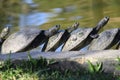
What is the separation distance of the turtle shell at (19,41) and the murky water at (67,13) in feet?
5.89

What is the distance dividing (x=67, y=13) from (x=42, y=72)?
416 centimetres

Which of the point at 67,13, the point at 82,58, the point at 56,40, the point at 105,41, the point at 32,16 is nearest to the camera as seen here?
the point at 82,58

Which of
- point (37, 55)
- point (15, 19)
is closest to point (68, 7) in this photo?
point (15, 19)

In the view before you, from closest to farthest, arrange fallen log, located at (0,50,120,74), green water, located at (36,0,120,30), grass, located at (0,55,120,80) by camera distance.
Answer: grass, located at (0,55,120,80) → fallen log, located at (0,50,120,74) → green water, located at (36,0,120,30)

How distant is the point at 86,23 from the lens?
21.4 feet

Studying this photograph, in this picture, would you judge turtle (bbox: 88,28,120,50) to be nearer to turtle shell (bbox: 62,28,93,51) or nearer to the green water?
turtle shell (bbox: 62,28,93,51)

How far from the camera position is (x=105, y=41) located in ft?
14.2

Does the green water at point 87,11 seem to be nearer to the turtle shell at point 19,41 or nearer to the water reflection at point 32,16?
the water reflection at point 32,16

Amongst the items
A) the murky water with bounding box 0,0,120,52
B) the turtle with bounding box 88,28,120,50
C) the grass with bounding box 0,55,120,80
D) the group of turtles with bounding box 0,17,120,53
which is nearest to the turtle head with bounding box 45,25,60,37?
the group of turtles with bounding box 0,17,120,53

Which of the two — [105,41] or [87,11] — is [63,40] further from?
[87,11]

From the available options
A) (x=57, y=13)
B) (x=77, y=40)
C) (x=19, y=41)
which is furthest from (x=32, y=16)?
(x=77, y=40)

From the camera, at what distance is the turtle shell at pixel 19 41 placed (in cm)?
445

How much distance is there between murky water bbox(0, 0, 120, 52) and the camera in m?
6.66

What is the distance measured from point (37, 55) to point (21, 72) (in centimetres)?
41
